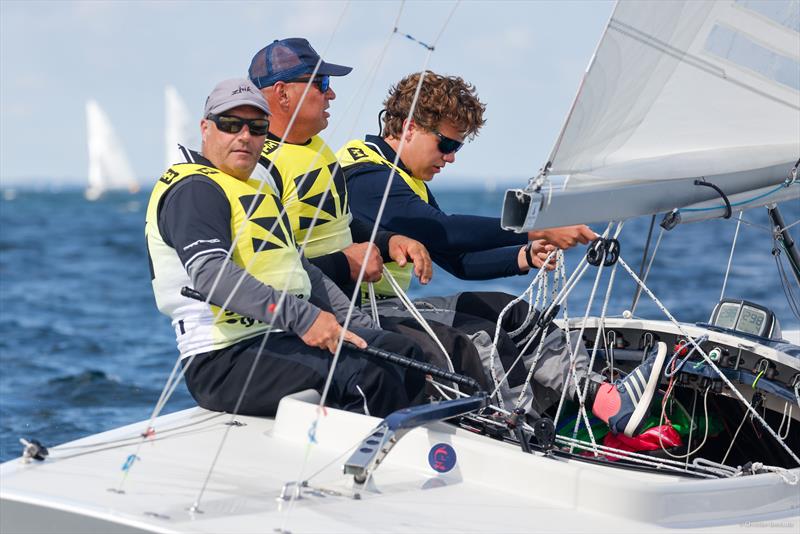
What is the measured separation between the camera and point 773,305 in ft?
38.1

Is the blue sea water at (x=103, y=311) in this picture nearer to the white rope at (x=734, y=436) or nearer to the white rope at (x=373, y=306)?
the white rope at (x=734, y=436)

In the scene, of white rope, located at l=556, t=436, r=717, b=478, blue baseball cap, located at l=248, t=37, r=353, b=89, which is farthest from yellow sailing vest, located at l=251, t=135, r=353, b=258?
white rope, located at l=556, t=436, r=717, b=478

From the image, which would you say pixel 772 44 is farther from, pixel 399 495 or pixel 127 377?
pixel 127 377

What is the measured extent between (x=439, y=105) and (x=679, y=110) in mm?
862

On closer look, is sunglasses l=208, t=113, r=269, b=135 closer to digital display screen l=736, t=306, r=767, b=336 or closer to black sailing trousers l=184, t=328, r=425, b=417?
black sailing trousers l=184, t=328, r=425, b=417

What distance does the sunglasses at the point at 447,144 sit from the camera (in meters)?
3.80

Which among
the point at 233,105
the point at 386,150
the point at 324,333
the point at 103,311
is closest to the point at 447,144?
the point at 386,150

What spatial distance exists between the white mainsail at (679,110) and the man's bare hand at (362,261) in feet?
2.42

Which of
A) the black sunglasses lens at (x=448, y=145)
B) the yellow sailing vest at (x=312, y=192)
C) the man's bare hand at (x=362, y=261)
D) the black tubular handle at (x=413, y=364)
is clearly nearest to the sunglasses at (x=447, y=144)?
the black sunglasses lens at (x=448, y=145)

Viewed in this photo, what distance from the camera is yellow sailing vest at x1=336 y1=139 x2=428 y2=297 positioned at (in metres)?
3.82

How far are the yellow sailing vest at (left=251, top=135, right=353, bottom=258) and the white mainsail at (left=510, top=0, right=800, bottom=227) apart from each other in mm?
809

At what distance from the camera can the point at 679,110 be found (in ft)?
10.3

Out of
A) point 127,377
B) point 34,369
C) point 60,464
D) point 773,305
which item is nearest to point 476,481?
point 60,464

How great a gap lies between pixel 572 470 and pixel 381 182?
1411 millimetres
